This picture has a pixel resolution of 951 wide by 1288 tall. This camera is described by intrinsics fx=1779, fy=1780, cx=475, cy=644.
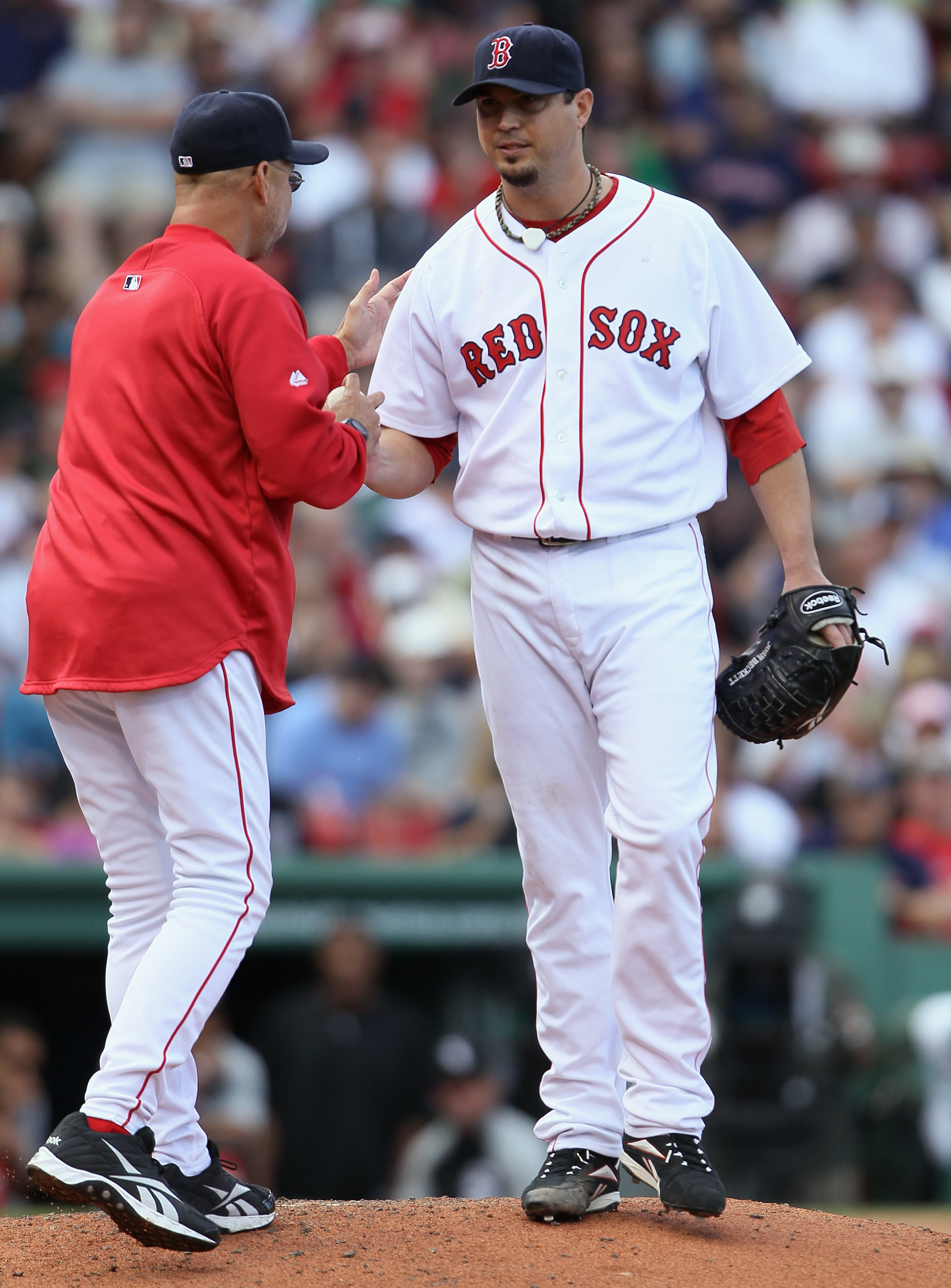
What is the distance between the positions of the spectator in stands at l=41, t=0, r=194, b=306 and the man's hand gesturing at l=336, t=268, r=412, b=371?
22.4 ft

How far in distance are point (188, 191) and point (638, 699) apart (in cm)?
130

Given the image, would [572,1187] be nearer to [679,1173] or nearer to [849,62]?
[679,1173]

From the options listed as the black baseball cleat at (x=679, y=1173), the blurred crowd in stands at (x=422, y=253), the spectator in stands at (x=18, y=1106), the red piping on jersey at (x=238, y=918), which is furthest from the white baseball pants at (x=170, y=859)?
the blurred crowd in stands at (x=422, y=253)

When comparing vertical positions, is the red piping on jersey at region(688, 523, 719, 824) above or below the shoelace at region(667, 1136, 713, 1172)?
above

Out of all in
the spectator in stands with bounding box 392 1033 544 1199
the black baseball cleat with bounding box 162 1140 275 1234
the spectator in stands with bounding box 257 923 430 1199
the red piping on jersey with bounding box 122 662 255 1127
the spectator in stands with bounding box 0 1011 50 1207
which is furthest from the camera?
the spectator in stands with bounding box 257 923 430 1199

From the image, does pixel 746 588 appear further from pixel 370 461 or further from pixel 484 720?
pixel 370 461

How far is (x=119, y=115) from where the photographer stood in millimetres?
10539

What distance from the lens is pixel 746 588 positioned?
8.69m

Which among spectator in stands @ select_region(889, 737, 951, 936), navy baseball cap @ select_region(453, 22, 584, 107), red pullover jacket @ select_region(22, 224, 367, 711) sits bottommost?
spectator in stands @ select_region(889, 737, 951, 936)

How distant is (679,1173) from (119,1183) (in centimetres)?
111

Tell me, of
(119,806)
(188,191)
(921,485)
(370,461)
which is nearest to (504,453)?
(370,461)

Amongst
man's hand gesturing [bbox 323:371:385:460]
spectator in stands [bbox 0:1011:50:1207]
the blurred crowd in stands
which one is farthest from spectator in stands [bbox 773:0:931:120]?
man's hand gesturing [bbox 323:371:385:460]

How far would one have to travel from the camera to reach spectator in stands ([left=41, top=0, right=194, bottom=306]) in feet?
33.7

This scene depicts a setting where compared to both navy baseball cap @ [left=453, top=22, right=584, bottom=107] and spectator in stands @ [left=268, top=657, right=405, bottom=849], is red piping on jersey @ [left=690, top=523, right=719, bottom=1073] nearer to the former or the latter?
navy baseball cap @ [left=453, top=22, right=584, bottom=107]
